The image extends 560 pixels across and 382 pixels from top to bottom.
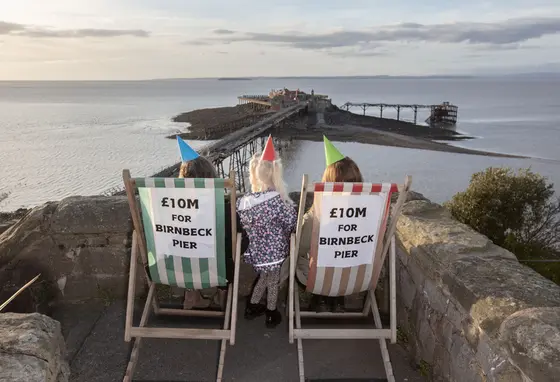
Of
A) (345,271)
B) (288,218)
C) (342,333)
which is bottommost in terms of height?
(342,333)

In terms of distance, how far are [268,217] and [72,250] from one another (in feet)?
5.31

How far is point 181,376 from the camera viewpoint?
2.76 meters

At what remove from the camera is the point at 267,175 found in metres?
2.93

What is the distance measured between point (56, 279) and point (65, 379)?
5.49 feet

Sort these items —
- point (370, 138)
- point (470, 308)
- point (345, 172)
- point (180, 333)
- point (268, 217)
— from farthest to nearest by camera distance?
point (370, 138), point (268, 217), point (345, 172), point (180, 333), point (470, 308)

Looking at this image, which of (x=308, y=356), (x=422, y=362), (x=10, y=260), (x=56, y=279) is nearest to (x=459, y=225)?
(x=422, y=362)

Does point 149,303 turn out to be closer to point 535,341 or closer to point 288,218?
point 288,218

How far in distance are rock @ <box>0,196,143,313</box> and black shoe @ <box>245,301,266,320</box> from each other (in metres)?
0.90

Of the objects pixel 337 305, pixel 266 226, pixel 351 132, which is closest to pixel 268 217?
pixel 266 226

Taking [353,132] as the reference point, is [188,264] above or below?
above

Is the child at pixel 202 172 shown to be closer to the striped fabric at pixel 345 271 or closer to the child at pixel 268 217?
the child at pixel 268 217

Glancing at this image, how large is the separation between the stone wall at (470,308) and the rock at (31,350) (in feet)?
6.17

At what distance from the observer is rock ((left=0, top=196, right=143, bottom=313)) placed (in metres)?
3.43

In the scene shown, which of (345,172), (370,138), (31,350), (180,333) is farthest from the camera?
(370,138)
